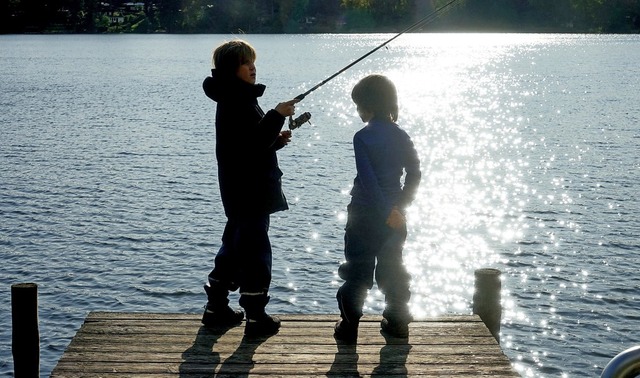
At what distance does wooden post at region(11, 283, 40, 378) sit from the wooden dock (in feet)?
1.37

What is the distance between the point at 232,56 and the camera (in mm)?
6242

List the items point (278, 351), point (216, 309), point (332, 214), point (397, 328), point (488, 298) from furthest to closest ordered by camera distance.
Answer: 1. point (332, 214)
2. point (488, 298)
3. point (216, 309)
4. point (397, 328)
5. point (278, 351)

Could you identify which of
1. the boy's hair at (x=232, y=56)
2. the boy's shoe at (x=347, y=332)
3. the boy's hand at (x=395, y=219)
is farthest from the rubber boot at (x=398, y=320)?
the boy's hair at (x=232, y=56)

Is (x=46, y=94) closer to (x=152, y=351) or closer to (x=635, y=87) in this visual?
(x=635, y=87)

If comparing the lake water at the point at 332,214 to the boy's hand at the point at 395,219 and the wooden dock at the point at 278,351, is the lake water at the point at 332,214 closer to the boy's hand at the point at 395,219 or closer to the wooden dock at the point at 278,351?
the boy's hand at the point at 395,219

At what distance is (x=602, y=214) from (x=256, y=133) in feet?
47.4

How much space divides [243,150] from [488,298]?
7.76ft

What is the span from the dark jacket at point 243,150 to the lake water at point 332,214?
0.11m

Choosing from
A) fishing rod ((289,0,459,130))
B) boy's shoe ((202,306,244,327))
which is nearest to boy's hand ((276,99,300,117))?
fishing rod ((289,0,459,130))

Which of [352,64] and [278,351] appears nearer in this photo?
[278,351]

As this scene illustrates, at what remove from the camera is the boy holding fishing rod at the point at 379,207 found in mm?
6238

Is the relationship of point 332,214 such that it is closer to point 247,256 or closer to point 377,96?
point 247,256

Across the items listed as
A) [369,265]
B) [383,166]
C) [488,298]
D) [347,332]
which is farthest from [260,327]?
[488,298]

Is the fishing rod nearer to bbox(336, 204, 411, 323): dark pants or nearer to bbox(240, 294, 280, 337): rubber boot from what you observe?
bbox(336, 204, 411, 323): dark pants
